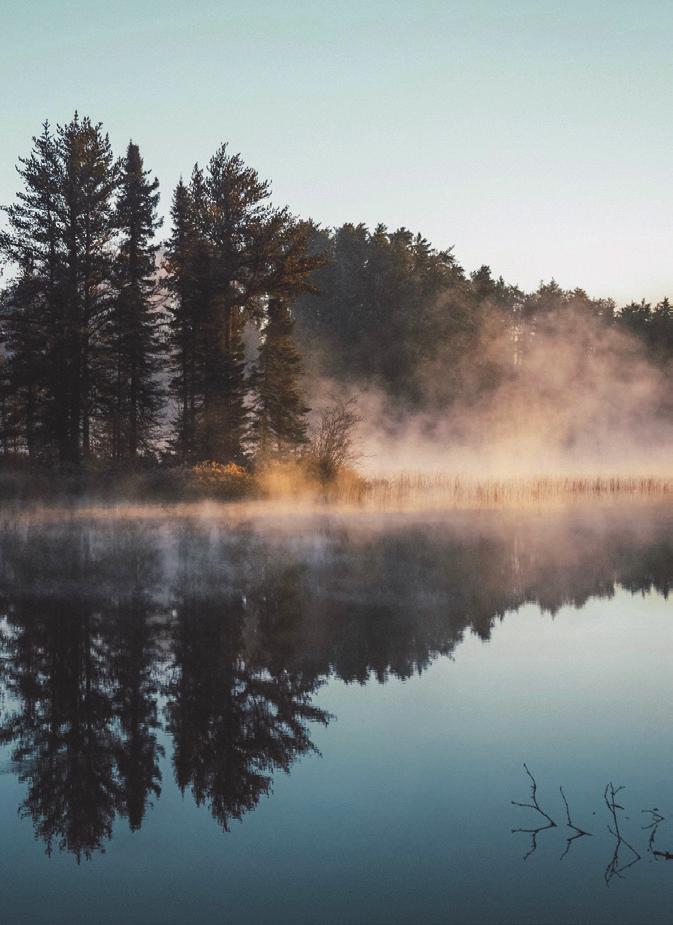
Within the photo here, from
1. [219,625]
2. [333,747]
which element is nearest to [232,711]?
[333,747]

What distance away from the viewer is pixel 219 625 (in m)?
14.6

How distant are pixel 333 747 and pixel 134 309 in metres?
35.2

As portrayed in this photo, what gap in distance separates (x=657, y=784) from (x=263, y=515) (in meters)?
21.7

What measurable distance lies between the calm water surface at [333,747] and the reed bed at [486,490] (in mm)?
15727

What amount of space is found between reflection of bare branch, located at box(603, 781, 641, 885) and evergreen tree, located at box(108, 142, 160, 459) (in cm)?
3531

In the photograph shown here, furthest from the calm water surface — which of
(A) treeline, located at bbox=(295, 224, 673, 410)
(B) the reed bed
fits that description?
(A) treeline, located at bbox=(295, 224, 673, 410)

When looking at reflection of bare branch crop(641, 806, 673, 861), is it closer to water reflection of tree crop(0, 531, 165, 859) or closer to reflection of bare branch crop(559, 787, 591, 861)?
reflection of bare branch crop(559, 787, 591, 861)

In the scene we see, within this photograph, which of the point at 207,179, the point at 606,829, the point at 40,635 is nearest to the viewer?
the point at 606,829

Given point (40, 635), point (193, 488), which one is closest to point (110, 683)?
point (40, 635)

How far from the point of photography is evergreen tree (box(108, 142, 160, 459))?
41.8 m

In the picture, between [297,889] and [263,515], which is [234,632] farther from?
[263,515]

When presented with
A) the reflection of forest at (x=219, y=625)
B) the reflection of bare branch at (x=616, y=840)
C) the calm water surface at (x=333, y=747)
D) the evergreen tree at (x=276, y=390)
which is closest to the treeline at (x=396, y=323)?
the evergreen tree at (x=276, y=390)

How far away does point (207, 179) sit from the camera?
144ft

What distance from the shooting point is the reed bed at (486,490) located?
34.8 meters
